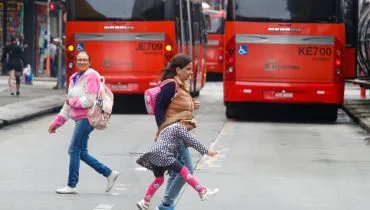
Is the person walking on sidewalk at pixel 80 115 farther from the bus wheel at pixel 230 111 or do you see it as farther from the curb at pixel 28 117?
the bus wheel at pixel 230 111

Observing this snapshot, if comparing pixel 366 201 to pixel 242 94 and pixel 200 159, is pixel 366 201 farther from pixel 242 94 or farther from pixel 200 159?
pixel 242 94

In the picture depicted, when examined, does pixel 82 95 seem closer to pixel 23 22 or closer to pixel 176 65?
pixel 176 65

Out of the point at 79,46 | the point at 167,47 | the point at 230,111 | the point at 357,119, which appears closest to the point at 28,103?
the point at 79,46

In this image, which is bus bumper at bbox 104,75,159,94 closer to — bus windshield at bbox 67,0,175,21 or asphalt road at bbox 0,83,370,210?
bus windshield at bbox 67,0,175,21

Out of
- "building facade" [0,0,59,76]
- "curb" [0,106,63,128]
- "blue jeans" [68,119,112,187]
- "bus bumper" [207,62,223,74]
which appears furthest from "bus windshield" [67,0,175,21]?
"bus bumper" [207,62,223,74]

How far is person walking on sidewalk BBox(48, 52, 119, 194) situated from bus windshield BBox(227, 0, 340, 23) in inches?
436

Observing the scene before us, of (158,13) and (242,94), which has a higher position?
(158,13)

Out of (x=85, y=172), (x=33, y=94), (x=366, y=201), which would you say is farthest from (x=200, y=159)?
(x=33, y=94)

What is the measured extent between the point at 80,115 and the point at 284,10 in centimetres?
1183

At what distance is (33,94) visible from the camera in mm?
33125

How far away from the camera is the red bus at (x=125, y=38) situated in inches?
996

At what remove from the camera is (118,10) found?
25609 millimetres

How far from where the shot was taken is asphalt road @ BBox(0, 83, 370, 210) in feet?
38.0

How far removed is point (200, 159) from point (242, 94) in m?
7.40
